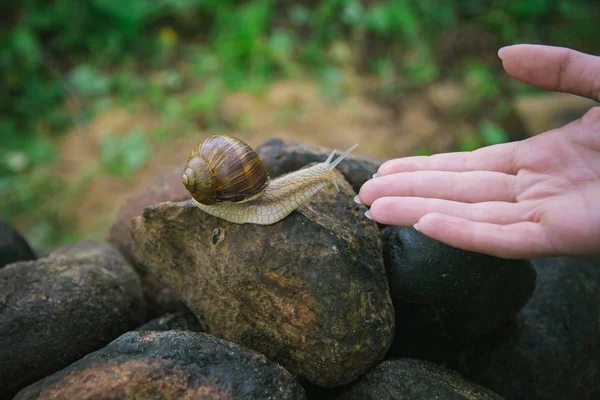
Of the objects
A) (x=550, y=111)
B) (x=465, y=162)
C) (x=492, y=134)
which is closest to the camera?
(x=465, y=162)

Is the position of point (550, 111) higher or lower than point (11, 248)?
lower

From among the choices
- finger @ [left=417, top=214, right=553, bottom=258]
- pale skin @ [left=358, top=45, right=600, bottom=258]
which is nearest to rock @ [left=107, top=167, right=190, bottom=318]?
pale skin @ [left=358, top=45, right=600, bottom=258]

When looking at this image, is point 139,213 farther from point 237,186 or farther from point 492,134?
point 492,134

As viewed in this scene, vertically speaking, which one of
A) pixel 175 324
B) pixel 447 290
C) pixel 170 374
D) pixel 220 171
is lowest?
pixel 447 290

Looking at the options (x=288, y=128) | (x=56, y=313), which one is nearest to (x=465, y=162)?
(x=56, y=313)

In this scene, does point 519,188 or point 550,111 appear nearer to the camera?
point 519,188

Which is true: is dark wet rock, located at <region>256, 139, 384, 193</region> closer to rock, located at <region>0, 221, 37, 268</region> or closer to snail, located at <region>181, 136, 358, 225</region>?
snail, located at <region>181, 136, 358, 225</region>
